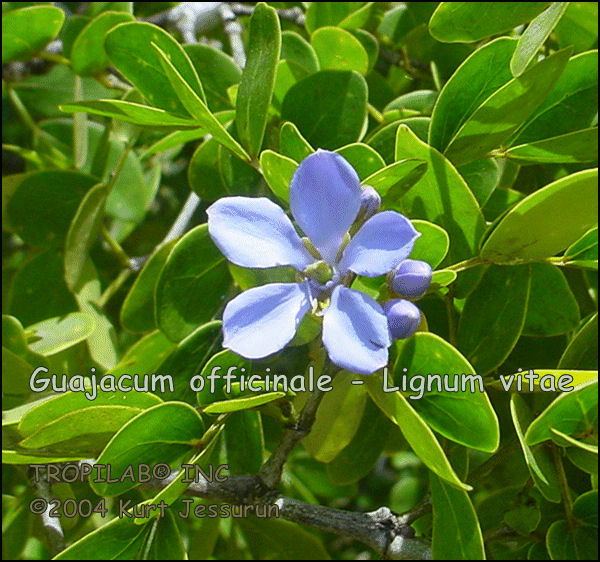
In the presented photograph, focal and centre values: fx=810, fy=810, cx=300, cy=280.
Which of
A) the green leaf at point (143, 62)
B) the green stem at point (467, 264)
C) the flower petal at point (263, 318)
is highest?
the green leaf at point (143, 62)

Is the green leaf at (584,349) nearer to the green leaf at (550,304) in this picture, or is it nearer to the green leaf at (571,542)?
the green leaf at (550,304)

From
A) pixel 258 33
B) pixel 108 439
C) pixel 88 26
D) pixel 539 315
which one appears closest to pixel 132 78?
pixel 258 33

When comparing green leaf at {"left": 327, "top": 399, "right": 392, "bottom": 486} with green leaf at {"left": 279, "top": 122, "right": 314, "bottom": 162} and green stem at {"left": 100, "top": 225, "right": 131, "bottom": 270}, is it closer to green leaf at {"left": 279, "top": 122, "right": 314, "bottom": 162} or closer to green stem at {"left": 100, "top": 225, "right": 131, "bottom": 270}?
green leaf at {"left": 279, "top": 122, "right": 314, "bottom": 162}

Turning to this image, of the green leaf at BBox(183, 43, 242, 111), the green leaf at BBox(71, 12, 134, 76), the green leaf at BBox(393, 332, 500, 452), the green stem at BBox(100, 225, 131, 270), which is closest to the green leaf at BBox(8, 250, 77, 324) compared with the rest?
the green stem at BBox(100, 225, 131, 270)

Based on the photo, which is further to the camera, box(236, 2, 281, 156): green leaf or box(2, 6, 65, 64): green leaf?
box(2, 6, 65, 64): green leaf

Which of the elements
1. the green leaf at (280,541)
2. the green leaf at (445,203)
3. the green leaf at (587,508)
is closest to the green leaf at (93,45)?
the green leaf at (445,203)

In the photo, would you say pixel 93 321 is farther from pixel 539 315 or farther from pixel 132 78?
pixel 539 315

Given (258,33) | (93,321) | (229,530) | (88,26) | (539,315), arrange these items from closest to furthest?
(258,33), (539,315), (93,321), (88,26), (229,530)
